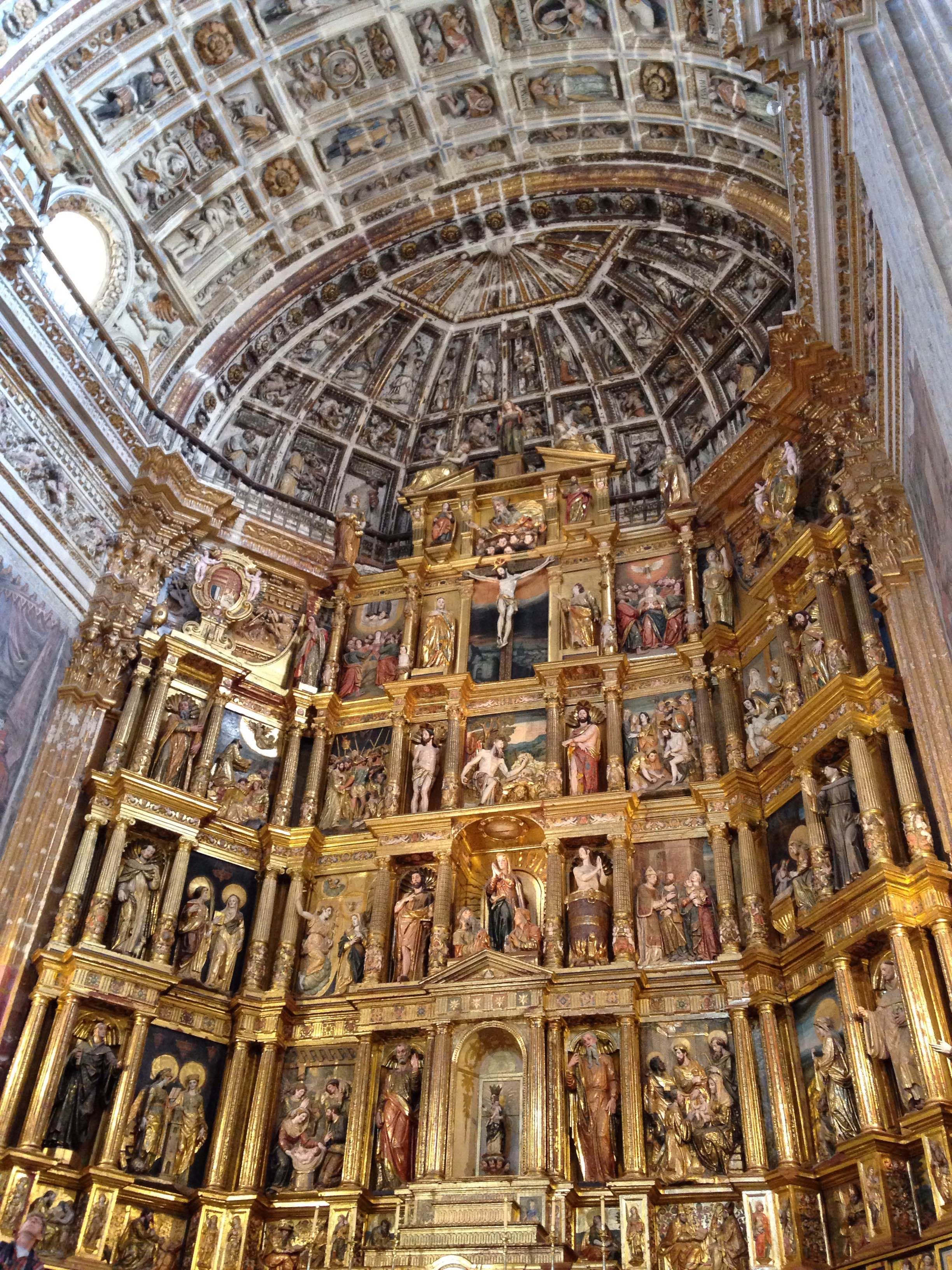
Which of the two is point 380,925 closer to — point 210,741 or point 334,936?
point 334,936

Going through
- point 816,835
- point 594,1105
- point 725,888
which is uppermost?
point 816,835

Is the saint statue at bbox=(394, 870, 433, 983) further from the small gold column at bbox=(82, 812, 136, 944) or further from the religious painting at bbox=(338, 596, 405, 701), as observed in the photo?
the small gold column at bbox=(82, 812, 136, 944)

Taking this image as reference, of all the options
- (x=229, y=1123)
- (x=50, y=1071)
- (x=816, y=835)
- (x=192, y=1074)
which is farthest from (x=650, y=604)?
(x=50, y=1071)

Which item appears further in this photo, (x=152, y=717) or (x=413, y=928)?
(x=152, y=717)

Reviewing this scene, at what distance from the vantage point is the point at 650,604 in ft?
63.2

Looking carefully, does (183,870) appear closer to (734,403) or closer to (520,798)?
(520,798)

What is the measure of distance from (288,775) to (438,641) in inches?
135

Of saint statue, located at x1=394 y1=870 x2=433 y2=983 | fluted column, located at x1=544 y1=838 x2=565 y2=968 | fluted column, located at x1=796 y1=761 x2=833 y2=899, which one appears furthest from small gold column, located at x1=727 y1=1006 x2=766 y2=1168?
saint statue, located at x1=394 y1=870 x2=433 y2=983

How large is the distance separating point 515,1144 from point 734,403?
40.9 feet

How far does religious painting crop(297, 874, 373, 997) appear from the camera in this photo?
1672 cm

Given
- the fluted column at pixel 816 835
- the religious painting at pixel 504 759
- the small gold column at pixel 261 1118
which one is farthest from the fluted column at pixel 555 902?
the small gold column at pixel 261 1118

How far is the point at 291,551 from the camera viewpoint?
20781 mm

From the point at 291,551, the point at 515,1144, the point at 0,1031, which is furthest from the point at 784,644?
the point at 0,1031

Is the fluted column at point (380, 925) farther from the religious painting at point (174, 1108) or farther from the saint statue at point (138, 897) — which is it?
the saint statue at point (138, 897)
